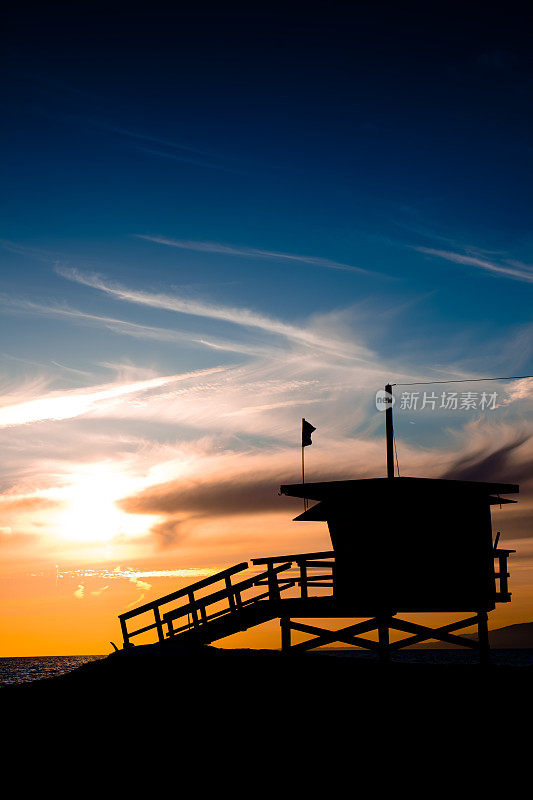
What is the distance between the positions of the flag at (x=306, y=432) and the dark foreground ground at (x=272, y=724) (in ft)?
21.3

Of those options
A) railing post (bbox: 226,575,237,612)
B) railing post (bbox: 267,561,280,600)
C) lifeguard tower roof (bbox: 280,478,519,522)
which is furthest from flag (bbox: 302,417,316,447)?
railing post (bbox: 226,575,237,612)

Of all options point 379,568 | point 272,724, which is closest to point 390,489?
point 379,568

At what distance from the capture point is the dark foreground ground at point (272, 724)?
36.8 feet

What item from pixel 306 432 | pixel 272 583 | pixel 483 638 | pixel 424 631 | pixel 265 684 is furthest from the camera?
pixel 306 432

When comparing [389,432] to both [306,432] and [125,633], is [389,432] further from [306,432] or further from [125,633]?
[125,633]

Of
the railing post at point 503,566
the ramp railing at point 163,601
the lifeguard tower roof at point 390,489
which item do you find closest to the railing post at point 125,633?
the ramp railing at point 163,601

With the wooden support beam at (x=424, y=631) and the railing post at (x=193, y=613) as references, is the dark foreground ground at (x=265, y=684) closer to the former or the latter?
the railing post at (x=193, y=613)

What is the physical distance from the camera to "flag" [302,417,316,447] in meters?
23.2

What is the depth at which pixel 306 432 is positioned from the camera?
23375 millimetres

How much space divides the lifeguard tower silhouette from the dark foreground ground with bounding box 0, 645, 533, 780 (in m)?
1.54

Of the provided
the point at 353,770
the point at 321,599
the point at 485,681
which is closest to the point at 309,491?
the point at 321,599

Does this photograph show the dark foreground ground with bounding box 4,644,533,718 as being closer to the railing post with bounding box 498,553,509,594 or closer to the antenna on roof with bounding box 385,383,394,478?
the railing post with bounding box 498,553,509,594

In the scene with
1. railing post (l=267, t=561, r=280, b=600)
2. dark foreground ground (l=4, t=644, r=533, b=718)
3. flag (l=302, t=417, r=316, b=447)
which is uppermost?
flag (l=302, t=417, r=316, b=447)

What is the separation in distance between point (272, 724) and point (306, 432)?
10.8 m
